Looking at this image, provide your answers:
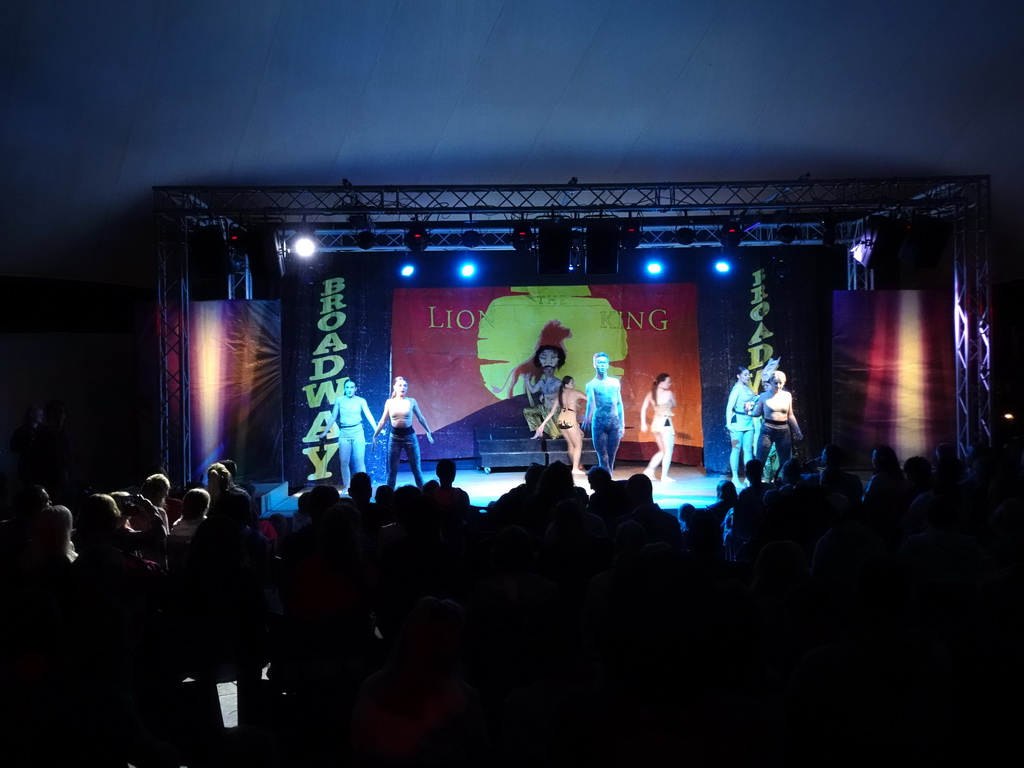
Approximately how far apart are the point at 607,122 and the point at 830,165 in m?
2.73

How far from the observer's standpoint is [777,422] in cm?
1092

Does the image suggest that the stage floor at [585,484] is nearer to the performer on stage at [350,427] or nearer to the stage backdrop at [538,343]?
the stage backdrop at [538,343]

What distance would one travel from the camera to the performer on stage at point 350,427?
11875 mm

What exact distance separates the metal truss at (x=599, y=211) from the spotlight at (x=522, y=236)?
0.07 m

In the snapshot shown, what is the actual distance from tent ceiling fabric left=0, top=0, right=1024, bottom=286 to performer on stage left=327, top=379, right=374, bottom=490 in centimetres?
313

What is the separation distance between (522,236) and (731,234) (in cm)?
252

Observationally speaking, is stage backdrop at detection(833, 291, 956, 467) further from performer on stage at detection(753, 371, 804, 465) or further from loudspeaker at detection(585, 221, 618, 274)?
loudspeaker at detection(585, 221, 618, 274)

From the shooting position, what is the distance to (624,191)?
34.1 feet

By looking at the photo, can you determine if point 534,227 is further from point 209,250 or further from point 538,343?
point 209,250

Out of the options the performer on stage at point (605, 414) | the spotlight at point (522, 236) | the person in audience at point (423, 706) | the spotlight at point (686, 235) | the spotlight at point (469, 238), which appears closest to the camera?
the person in audience at point (423, 706)

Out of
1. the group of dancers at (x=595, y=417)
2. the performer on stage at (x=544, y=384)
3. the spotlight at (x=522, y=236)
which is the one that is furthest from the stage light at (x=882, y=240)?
the performer on stage at (x=544, y=384)

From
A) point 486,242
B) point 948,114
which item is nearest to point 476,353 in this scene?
point 486,242

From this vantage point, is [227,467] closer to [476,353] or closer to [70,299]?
[70,299]

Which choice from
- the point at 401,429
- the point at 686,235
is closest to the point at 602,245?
the point at 686,235
